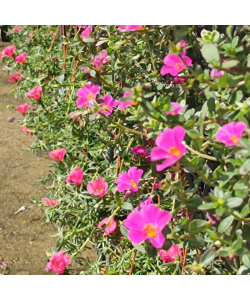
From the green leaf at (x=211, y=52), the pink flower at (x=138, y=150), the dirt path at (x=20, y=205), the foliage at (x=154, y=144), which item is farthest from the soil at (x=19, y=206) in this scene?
the green leaf at (x=211, y=52)

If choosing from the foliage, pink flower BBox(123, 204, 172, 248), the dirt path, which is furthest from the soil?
pink flower BBox(123, 204, 172, 248)

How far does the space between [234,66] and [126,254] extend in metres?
0.70

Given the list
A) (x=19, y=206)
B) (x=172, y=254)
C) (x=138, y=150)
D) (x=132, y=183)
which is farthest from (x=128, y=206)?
(x=19, y=206)

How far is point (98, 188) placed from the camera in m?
1.65

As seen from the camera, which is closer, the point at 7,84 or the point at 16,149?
the point at 16,149

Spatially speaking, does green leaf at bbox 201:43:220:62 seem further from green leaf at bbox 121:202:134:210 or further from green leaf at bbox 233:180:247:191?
green leaf at bbox 121:202:134:210

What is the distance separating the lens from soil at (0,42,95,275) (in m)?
2.59

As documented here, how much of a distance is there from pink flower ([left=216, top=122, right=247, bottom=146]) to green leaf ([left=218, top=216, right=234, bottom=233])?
0.13m

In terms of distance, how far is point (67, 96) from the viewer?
245cm

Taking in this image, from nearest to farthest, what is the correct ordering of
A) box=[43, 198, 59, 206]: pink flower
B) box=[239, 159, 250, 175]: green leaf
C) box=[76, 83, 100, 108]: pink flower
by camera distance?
box=[239, 159, 250, 175]: green leaf → box=[76, 83, 100, 108]: pink flower → box=[43, 198, 59, 206]: pink flower

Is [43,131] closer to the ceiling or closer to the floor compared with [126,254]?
closer to the floor

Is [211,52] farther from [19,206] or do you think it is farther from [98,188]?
[19,206]
